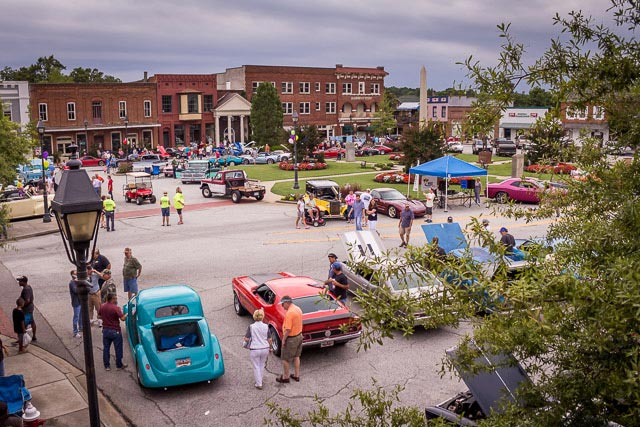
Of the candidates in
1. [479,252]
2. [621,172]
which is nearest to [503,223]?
[479,252]

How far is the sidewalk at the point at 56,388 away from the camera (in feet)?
33.4

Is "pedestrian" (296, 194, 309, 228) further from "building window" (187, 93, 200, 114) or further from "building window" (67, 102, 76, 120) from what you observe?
"building window" (187, 93, 200, 114)

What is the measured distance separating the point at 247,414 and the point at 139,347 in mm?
2438

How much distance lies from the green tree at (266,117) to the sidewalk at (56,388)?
59.6 meters

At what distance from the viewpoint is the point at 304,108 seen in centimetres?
8519

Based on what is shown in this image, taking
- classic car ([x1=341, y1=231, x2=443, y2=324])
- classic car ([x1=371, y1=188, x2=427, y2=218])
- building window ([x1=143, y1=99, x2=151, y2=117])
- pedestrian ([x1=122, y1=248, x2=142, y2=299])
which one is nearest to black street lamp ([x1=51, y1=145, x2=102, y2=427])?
classic car ([x1=341, y1=231, x2=443, y2=324])

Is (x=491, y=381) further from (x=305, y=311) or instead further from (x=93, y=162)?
(x=93, y=162)

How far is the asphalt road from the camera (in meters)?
10.7

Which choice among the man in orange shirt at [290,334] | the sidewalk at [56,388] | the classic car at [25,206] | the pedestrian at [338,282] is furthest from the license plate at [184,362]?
the classic car at [25,206]

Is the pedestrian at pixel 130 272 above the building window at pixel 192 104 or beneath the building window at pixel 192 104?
beneath

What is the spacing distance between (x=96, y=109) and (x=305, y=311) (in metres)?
65.5

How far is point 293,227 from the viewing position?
26.8 m

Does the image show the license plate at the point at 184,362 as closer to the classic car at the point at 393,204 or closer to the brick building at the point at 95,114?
the classic car at the point at 393,204

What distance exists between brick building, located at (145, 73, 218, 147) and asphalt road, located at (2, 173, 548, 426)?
45.5 meters
